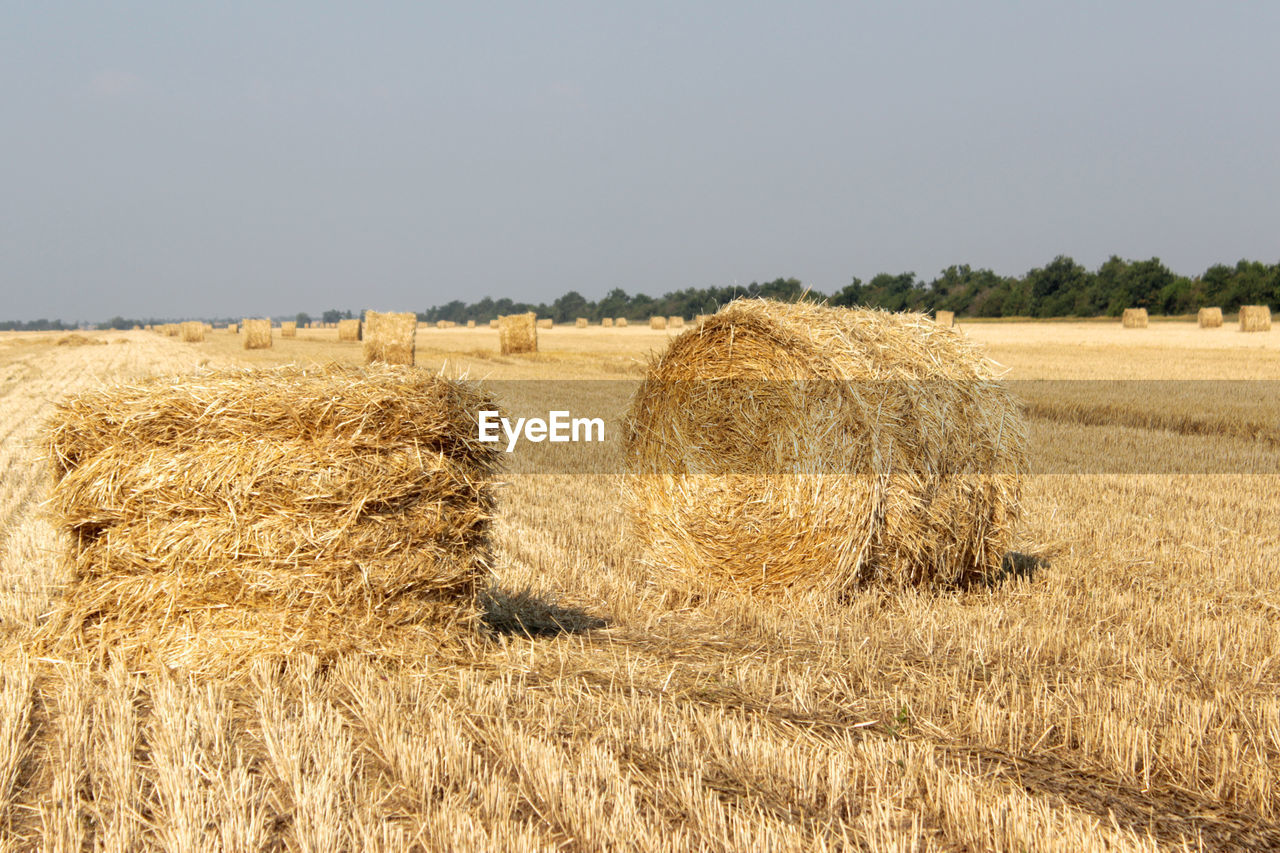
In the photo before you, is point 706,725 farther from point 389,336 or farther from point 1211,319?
point 1211,319

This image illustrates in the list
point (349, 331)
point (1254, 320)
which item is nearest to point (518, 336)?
point (349, 331)

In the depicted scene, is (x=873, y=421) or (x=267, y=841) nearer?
(x=267, y=841)

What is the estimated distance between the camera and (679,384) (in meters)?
6.89

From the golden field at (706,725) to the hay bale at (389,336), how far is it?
706 inches

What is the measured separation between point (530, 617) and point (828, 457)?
6.06 ft

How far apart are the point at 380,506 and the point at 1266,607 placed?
4608mm

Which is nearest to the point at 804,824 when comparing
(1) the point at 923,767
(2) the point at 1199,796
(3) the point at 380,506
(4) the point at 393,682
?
(1) the point at 923,767

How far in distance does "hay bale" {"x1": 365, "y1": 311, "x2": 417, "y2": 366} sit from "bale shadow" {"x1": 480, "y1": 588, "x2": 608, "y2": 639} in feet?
63.3

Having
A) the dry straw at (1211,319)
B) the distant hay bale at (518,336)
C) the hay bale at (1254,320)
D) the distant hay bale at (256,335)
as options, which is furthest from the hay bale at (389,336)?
the dry straw at (1211,319)

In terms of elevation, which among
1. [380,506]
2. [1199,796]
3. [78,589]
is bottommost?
[1199,796]

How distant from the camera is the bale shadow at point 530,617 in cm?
517

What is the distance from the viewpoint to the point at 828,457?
5.77m

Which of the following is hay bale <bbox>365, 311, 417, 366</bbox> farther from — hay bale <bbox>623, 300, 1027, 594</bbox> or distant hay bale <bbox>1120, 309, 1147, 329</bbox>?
distant hay bale <bbox>1120, 309, 1147, 329</bbox>

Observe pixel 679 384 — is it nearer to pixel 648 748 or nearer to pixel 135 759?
pixel 648 748
